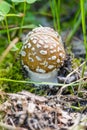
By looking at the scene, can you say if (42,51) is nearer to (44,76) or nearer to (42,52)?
(42,52)

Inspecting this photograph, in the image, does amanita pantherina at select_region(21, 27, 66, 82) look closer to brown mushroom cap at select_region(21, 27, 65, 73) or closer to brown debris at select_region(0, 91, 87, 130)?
brown mushroom cap at select_region(21, 27, 65, 73)

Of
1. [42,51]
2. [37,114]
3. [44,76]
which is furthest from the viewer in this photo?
[44,76]

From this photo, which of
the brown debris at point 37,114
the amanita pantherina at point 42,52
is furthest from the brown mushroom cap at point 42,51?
the brown debris at point 37,114

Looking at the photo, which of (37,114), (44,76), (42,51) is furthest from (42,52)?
(37,114)

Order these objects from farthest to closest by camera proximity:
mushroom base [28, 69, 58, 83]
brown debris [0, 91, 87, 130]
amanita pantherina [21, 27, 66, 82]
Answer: mushroom base [28, 69, 58, 83]
amanita pantherina [21, 27, 66, 82]
brown debris [0, 91, 87, 130]

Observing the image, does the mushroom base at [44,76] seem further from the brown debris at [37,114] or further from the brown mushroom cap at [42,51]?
the brown debris at [37,114]

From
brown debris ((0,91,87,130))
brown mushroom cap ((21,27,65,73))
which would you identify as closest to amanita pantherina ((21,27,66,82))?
brown mushroom cap ((21,27,65,73))

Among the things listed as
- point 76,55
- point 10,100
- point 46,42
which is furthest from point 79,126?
point 76,55

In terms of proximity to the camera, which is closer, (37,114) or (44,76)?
(37,114)
